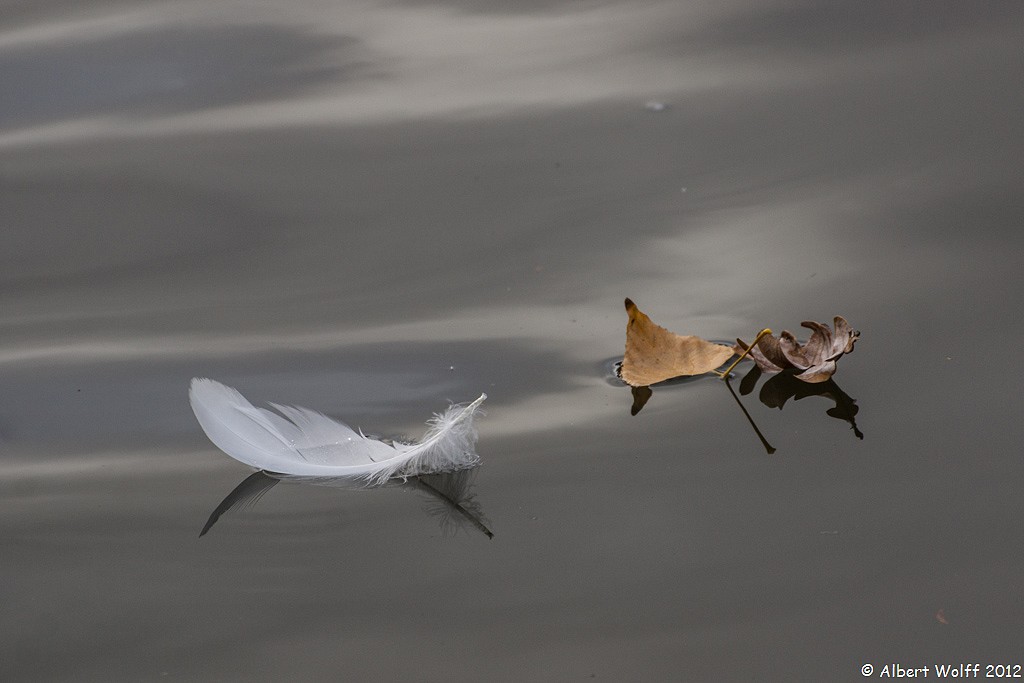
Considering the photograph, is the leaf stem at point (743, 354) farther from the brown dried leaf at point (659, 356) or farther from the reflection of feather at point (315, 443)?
the reflection of feather at point (315, 443)

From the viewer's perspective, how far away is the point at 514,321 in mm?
1402

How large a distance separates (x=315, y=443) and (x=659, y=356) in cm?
42

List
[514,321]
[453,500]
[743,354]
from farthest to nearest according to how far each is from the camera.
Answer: [514,321], [743,354], [453,500]

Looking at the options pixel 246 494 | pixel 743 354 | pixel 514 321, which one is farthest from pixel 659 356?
pixel 246 494

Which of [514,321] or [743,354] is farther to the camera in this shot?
[514,321]

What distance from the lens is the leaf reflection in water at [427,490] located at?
110 centimetres

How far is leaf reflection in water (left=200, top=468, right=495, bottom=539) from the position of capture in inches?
43.4

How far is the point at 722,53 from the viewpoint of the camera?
1823mm

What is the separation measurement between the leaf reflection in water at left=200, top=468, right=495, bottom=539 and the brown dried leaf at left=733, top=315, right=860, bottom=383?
15.0 inches

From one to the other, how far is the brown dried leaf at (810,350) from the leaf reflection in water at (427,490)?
382 millimetres

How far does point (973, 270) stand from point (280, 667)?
1.02 metres

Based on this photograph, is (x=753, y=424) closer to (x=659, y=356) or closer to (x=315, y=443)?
(x=659, y=356)

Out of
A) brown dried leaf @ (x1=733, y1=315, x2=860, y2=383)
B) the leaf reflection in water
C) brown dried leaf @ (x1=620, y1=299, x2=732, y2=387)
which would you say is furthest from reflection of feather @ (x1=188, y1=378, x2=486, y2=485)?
brown dried leaf @ (x1=733, y1=315, x2=860, y2=383)

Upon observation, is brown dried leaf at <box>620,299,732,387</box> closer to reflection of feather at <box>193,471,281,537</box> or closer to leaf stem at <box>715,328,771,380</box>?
leaf stem at <box>715,328,771,380</box>
